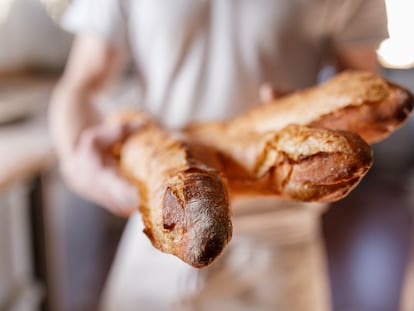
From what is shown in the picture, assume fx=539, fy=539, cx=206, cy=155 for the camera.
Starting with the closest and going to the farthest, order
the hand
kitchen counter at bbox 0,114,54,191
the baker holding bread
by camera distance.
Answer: the hand → the baker holding bread → kitchen counter at bbox 0,114,54,191

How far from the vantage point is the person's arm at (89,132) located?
1.46 feet

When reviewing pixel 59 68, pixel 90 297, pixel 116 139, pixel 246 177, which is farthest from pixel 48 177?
pixel 246 177

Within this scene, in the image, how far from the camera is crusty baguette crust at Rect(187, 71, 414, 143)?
1.04 ft

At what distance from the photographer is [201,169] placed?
10.8 inches

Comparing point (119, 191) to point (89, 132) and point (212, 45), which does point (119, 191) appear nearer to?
point (89, 132)

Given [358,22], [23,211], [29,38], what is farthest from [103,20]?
[29,38]

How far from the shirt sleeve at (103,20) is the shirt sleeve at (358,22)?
289 millimetres

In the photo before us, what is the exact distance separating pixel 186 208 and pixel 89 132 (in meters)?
0.29

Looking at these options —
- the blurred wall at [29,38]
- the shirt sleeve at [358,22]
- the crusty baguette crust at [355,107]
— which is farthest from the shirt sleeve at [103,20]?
the blurred wall at [29,38]

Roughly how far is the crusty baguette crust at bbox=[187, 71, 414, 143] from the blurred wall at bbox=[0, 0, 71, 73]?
1933mm

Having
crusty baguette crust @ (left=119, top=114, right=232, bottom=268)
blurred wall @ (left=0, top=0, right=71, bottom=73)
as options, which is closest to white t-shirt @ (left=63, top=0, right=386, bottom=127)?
crusty baguette crust @ (left=119, top=114, right=232, bottom=268)

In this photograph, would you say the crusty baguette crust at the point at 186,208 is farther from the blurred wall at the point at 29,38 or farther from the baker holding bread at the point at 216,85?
the blurred wall at the point at 29,38

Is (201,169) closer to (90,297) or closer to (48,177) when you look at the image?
(48,177)

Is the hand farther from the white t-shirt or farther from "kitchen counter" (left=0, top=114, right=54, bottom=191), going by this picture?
"kitchen counter" (left=0, top=114, right=54, bottom=191)
